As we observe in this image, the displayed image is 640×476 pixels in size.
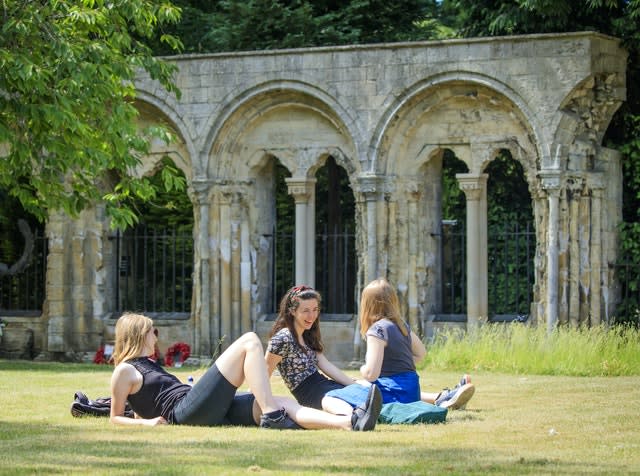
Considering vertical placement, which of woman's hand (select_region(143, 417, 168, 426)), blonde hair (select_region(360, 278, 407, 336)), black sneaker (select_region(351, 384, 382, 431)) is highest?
blonde hair (select_region(360, 278, 407, 336))

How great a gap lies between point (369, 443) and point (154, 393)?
1947 mm

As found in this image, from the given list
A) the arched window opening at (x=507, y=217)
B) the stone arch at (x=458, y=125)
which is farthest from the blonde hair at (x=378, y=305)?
the arched window opening at (x=507, y=217)

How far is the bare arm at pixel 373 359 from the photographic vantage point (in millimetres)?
11758

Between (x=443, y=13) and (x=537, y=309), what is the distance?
990cm

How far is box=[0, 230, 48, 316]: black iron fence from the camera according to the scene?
24.1 metres

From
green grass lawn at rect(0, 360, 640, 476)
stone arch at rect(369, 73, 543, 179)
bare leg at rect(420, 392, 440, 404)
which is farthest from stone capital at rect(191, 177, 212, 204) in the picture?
bare leg at rect(420, 392, 440, 404)

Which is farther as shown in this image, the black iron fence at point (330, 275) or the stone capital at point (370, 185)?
the black iron fence at point (330, 275)

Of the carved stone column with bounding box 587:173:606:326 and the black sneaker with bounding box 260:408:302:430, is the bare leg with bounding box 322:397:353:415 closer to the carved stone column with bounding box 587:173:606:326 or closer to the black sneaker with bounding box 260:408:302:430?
the black sneaker with bounding box 260:408:302:430

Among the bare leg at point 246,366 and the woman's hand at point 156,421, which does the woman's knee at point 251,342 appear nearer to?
the bare leg at point 246,366

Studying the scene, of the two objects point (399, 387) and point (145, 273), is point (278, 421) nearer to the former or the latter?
point (399, 387)

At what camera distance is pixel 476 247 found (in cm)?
2080

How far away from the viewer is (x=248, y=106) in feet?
71.7

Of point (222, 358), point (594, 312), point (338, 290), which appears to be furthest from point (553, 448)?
point (338, 290)

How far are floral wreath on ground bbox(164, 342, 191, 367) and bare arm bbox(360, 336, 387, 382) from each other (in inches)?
406
